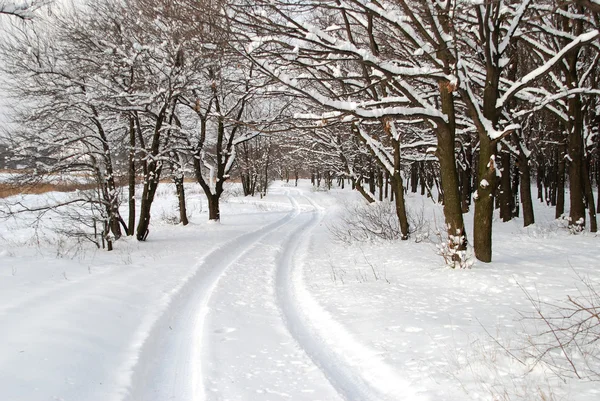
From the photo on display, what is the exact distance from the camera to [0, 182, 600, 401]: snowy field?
3.75 meters

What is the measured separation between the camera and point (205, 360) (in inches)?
179

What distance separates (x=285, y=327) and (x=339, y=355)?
124 cm

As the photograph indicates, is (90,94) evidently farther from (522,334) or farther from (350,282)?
(522,334)

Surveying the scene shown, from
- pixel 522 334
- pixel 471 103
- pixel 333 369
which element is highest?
pixel 471 103

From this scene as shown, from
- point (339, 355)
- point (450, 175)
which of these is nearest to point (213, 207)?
point (450, 175)

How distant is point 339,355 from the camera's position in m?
4.65

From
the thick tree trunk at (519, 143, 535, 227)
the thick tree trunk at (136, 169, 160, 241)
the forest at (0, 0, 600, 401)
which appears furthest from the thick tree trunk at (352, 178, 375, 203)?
the thick tree trunk at (136, 169, 160, 241)

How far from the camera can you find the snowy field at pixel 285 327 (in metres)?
3.75

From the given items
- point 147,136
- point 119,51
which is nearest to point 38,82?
point 119,51

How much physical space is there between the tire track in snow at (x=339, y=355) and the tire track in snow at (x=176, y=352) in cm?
138

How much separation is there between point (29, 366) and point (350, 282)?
5642 mm

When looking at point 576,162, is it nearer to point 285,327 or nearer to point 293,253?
point 293,253

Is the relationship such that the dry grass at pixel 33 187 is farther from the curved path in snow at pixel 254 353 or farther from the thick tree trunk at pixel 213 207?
the thick tree trunk at pixel 213 207

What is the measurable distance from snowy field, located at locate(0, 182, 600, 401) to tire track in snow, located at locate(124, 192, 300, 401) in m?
0.02
